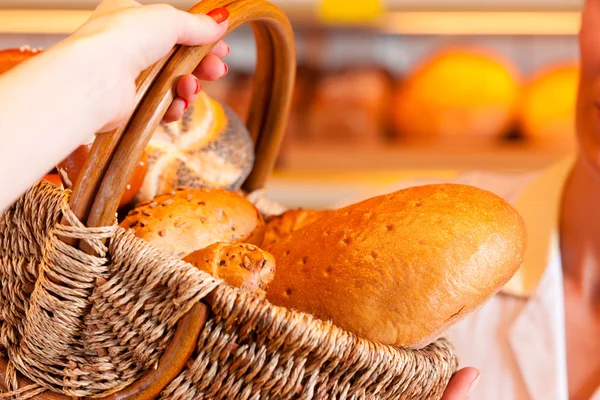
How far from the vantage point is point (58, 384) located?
57 centimetres

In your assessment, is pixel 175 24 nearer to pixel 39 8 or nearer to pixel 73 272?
pixel 73 272

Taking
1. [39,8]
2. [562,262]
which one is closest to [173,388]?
[562,262]

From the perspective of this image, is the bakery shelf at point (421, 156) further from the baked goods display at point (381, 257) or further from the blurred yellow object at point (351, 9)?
the baked goods display at point (381, 257)

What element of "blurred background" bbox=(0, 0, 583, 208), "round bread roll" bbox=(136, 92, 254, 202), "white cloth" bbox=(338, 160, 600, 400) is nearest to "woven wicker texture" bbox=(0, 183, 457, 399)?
"round bread roll" bbox=(136, 92, 254, 202)

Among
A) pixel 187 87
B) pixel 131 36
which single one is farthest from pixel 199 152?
pixel 131 36

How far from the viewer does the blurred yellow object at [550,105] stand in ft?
6.33

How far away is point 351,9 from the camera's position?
192 centimetres

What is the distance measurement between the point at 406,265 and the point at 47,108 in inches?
13.1

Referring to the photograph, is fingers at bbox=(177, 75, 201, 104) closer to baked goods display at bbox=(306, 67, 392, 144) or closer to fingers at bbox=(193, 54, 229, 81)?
fingers at bbox=(193, 54, 229, 81)

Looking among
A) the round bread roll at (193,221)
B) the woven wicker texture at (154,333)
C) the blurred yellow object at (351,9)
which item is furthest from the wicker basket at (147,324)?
the blurred yellow object at (351,9)

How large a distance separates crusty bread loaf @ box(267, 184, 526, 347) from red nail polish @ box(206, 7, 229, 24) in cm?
22

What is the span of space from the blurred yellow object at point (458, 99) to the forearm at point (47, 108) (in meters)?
1.64

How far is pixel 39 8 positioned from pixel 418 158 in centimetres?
117

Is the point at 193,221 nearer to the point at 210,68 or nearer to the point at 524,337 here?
the point at 210,68
